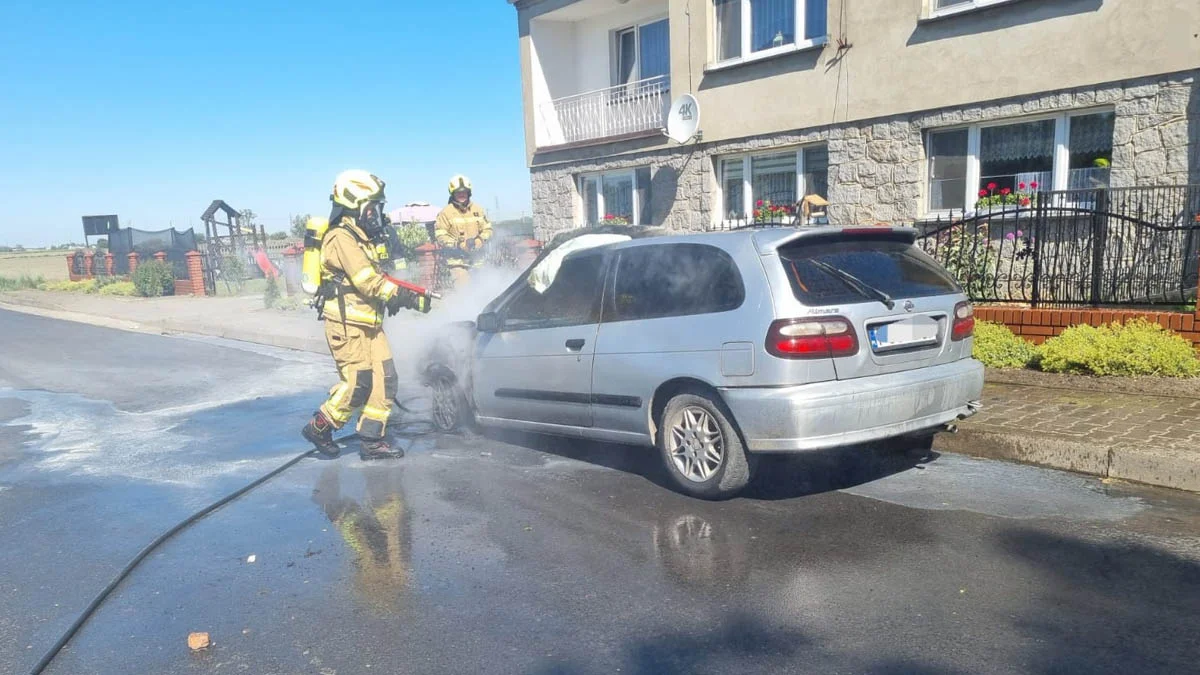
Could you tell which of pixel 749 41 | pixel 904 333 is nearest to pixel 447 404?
pixel 904 333

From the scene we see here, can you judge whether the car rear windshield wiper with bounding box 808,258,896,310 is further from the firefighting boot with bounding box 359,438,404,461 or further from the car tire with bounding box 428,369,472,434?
the firefighting boot with bounding box 359,438,404,461

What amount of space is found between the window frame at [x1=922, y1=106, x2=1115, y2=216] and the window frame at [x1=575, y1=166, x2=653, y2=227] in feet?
17.2

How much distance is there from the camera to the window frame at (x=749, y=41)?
40.8 ft

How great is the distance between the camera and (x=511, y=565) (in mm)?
4129

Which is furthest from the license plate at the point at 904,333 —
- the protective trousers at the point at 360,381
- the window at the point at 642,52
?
the window at the point at 642,52

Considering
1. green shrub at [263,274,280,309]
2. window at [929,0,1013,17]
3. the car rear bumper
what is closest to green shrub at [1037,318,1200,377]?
the car rear bumper

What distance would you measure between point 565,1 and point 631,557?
13.7 m

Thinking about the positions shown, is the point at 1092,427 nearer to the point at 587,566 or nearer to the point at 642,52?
the point at 587,566

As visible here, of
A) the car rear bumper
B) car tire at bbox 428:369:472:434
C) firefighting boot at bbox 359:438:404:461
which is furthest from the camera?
car tire at bbox 428:369:472:434

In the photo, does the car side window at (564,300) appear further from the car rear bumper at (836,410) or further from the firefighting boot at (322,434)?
the firefighting boot at (322,434)

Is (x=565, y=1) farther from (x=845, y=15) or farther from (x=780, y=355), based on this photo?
(x=780, y=355)

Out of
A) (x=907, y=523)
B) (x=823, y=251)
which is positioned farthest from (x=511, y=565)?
(x=823, y=251)

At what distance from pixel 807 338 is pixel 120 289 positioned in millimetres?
25262

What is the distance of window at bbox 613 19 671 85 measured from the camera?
51.5 ft
